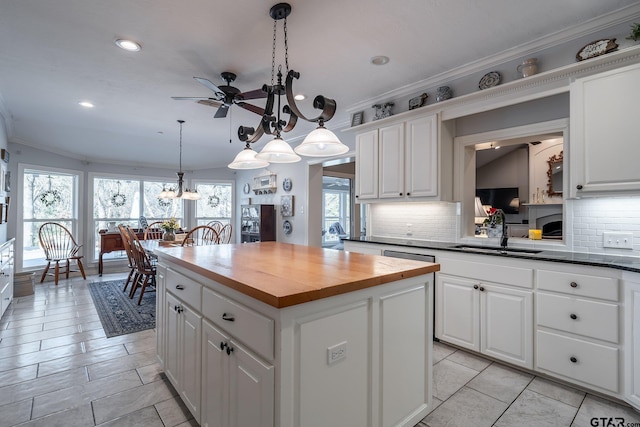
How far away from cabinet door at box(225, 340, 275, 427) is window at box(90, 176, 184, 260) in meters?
6.50

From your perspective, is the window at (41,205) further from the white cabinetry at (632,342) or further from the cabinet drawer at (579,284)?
the white cabinetry at (632,342)

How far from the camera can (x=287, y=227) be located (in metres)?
5.91

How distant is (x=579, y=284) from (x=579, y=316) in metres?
0.22

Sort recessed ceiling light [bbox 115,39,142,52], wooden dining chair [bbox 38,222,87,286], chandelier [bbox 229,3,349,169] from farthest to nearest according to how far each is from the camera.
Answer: wooden dining chair [bbox 38,222,87,286]
recessed ceiling light [bbox 115,39,142,52]
chandelier [bbox 229,3,349,169]

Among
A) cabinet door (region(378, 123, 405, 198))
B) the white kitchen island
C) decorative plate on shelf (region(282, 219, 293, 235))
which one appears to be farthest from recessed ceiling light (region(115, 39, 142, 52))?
decorative plate on shelf (region(282, 219, 293, 235))

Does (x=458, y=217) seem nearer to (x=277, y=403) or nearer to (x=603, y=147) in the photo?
(x=603, y=147)

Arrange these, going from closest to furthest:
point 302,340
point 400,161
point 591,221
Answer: point 302,340 → point 591,221 → point 400,161

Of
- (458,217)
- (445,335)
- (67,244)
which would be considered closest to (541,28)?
(458,217)

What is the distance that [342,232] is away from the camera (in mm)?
9992

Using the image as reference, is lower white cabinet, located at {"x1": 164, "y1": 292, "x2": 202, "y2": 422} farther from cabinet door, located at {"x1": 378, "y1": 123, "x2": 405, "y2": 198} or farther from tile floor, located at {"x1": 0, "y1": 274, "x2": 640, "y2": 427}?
cabinet door, located at {"x1": 378, "y1": 123, "x2": 405, "y2": 198}

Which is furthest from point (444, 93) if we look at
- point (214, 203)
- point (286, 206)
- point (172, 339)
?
point (214, 203)

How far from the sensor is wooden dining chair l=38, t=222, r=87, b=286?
5429 mm

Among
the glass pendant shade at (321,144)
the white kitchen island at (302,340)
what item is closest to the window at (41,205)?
the white kitchen island at (302,340)

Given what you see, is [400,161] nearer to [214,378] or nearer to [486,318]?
[486,318]
